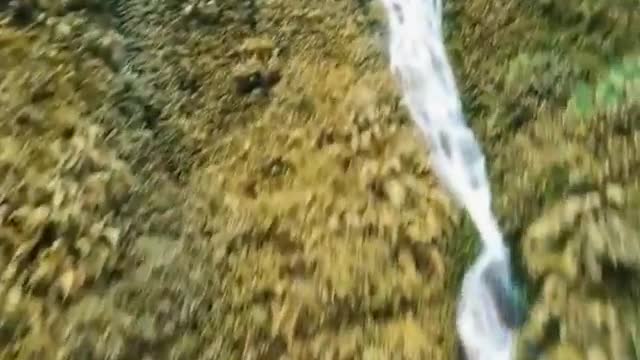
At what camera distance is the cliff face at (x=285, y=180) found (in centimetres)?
100

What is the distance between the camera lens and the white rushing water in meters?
1.07

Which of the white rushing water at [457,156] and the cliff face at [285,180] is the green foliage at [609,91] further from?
the white rushing water at [457,156]

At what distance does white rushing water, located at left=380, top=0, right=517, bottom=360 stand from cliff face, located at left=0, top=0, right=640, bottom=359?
0.07 ft

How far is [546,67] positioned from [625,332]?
385 mm

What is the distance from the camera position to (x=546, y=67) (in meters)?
1.24

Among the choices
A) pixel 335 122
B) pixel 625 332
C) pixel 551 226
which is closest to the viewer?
pixel 625 332

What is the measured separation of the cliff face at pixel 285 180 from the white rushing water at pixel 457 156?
0.02 m

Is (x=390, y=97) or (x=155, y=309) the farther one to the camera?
(x=390, y=97)

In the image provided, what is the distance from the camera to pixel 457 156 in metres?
1.22

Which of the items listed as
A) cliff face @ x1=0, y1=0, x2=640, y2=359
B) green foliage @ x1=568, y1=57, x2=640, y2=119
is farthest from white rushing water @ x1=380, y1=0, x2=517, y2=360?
green foliage @ x1=568, y1=57, x2=640, y2=119

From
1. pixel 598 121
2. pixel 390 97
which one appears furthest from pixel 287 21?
pixel 598 121

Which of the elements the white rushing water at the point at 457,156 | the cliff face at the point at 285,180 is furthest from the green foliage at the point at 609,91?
the white rushing water at the point at 457,156

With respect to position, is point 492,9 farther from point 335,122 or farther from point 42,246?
point 42,246

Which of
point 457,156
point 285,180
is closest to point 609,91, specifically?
point 457,156
